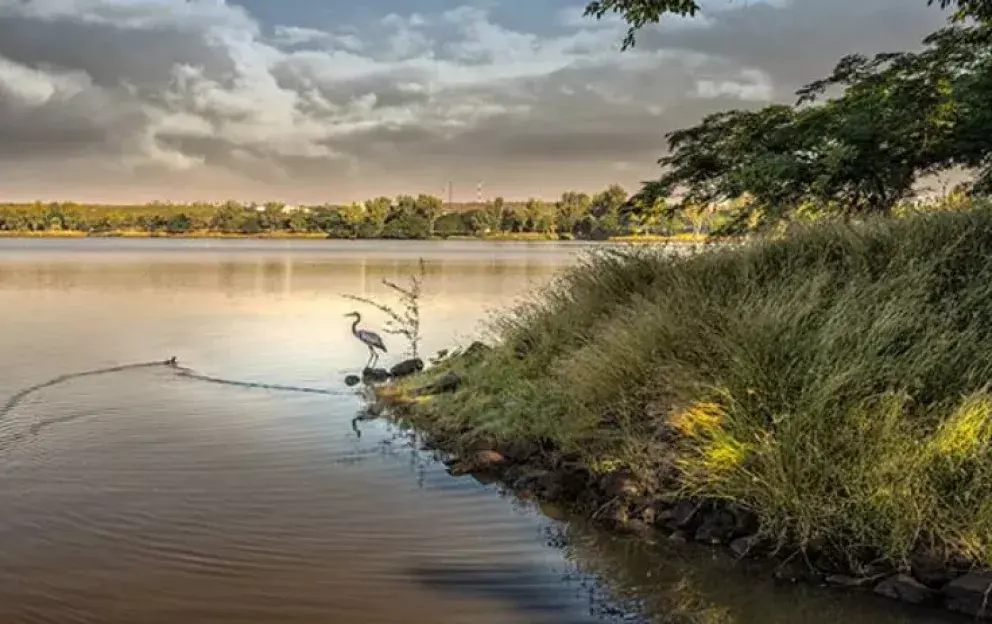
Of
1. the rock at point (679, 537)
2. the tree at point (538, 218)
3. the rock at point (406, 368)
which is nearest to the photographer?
the rock at point (679, 537)

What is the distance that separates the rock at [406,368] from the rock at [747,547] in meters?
8.83

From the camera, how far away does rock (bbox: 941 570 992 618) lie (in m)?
5.79

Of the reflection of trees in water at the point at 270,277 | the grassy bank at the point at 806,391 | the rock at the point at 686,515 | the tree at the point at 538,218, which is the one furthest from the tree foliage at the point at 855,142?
the tree at the point at 538,218

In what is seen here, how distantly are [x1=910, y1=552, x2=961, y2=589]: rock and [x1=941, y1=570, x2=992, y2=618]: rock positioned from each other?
95mm

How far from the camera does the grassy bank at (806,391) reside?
6594mm

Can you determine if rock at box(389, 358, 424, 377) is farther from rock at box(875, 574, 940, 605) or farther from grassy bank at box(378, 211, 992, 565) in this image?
rock at box(875, 574, 940, 605)

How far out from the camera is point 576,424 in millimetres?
9133

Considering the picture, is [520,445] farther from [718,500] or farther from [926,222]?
[926,222]

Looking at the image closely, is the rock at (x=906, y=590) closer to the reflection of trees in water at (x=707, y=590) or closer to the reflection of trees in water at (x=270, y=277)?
the reflection of trees in water at (x=707, y=590)

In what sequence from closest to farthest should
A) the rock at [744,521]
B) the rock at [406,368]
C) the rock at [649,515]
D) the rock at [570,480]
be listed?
the rock at [744,521], the rock at [649,515], the rock at [570,480], the rock at [406,368]

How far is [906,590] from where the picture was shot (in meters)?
6.11

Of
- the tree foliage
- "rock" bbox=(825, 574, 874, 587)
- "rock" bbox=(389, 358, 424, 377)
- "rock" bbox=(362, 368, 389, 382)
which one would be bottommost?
"rock" bbox=(825, 574, 874, 587)

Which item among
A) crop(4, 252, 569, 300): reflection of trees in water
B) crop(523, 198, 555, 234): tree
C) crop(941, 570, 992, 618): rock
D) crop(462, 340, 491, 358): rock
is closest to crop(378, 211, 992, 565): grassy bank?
crop(941, 570, 992, 618): rock

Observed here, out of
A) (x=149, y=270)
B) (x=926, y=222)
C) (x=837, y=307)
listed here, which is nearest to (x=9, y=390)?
(x=837, y=307)
